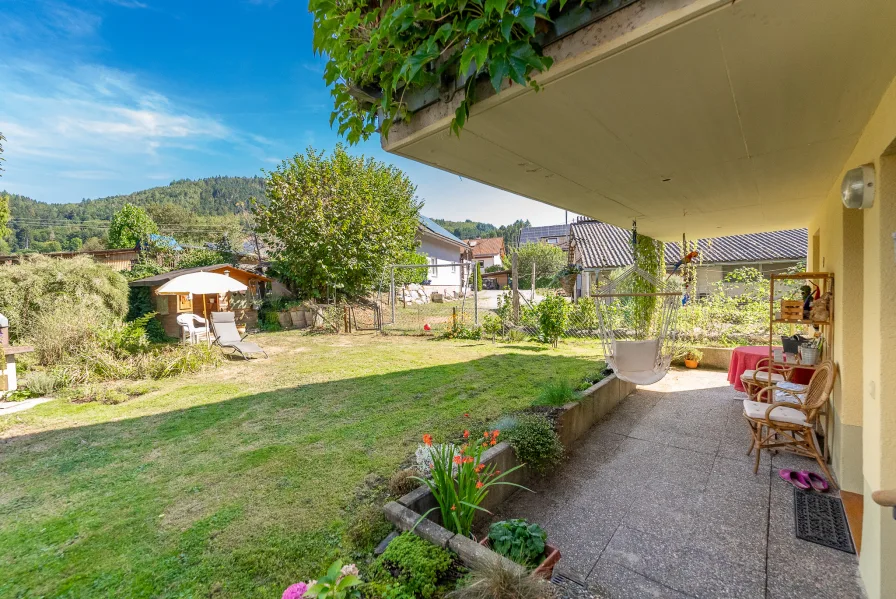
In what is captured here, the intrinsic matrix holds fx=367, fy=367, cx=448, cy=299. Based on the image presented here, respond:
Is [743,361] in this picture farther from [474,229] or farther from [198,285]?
[474,229]

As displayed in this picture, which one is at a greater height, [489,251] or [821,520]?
[489,251]

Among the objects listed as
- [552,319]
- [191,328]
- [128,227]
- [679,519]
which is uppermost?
[128,227]

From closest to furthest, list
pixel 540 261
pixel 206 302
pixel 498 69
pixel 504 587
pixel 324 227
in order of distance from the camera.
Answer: pixel 498 69, pixel 504 587, pixel 206 302, pixel 324 227, pixel 540 261

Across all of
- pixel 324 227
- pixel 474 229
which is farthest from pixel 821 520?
pixel 474 229

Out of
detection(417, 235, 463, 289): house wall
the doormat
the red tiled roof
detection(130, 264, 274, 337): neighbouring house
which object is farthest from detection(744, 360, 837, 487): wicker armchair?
the red tiled roof

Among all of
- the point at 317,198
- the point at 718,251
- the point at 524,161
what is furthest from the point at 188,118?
the point at 718,251

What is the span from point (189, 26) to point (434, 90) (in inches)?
393

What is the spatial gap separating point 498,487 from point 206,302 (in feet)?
37.5

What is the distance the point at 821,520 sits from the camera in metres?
2.32

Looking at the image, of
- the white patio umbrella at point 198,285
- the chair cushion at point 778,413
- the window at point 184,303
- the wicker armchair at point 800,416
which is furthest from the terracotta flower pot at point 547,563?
the window at point 184,303

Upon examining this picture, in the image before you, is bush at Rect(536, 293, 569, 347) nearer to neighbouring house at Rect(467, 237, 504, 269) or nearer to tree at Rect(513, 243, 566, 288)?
tree at Rect(513, 243, 566, 288)

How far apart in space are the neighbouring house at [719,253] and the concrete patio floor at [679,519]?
848cm

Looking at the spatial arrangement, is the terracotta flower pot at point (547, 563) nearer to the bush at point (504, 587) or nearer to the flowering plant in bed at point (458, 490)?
the bush at point (504, 587)

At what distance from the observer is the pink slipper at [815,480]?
8.67 feet
